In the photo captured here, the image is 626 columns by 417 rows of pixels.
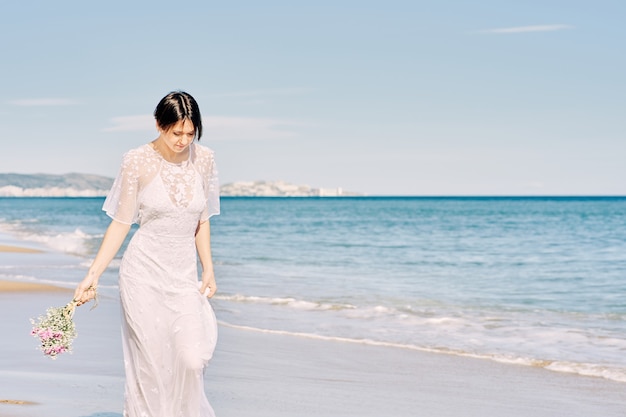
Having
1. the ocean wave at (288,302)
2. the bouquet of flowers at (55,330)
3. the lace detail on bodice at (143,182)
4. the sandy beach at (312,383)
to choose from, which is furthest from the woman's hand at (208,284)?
the ocean wave at (288,302)

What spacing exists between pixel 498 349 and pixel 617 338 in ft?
6.73

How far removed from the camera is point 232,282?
59.6ft

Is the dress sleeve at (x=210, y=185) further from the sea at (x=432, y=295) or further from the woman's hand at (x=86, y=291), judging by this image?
the sea at (x=432, y=295)

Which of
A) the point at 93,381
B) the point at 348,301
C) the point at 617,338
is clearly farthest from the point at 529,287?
the point at 93,381

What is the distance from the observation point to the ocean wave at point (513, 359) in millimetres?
8609

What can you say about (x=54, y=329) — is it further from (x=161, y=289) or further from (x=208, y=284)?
(x=208, y=284)

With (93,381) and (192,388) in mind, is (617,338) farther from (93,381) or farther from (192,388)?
(192,388)

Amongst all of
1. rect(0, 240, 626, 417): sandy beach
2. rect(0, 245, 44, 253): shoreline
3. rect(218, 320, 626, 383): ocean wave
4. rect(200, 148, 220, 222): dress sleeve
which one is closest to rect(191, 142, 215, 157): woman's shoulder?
rect(200, 148, 220, 222): dress sleeve

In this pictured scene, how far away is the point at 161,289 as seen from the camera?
14.6ft

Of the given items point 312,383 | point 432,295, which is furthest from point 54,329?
point 432,295

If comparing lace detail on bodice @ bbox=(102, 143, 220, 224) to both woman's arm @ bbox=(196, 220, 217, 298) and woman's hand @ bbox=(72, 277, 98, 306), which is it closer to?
woman's arm @ bbox=(196, 220, 217, 298)

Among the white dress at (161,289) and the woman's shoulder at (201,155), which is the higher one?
the woman's shoulder at (201,155)

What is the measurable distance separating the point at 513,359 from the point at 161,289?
5.83 metres

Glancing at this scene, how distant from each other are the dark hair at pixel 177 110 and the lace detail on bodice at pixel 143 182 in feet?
0.89
